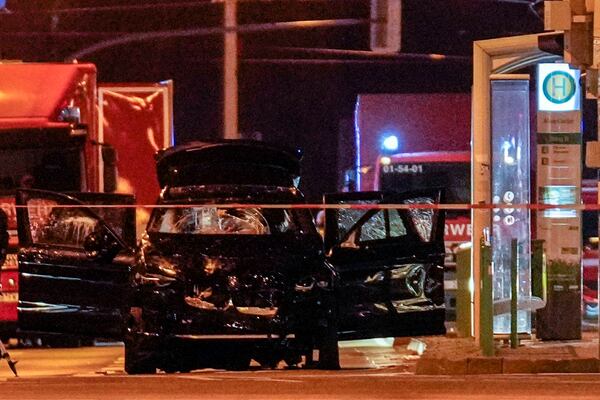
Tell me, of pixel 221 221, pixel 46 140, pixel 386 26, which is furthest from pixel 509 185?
pixel 386 26

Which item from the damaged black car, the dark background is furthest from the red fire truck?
the dark background

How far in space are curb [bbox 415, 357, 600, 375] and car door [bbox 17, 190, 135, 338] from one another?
3.04 m

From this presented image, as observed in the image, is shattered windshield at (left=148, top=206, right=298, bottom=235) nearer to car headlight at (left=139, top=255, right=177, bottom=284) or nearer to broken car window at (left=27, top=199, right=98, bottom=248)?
broken car window at (left=27, top=199, right=98, bottom=248)

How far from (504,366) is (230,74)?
14.8 metres

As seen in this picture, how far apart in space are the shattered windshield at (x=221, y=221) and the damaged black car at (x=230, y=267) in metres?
0.01

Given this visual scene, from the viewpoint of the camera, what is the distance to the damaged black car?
11.7m

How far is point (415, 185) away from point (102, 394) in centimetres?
1013

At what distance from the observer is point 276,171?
1362cm

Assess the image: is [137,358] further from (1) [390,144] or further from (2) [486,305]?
(1) [390,144]

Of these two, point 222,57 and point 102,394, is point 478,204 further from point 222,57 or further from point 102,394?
point 222,57

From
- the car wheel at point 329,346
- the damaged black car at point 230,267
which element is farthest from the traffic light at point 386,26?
the car wheel at point 329,346

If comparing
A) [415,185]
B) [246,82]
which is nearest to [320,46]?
[246,82]

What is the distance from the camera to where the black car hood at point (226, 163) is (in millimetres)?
13156

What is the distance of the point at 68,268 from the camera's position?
13.1m
